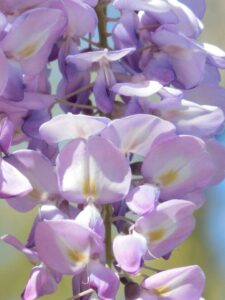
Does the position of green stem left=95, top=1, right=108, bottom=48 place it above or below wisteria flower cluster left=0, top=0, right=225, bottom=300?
above

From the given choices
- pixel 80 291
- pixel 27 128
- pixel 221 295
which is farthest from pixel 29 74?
pixel 221 295

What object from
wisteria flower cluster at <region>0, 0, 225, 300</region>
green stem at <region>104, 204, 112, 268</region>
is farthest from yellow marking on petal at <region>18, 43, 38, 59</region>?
green stem at <region>104, 204, 112, 268</region>

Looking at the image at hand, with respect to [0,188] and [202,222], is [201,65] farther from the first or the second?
[202,222]

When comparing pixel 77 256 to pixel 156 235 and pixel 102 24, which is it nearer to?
pixel 156 235

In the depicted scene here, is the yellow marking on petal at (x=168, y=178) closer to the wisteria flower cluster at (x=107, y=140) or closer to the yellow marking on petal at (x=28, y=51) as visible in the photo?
the wisteria flower cluster at (x=107, y=140)

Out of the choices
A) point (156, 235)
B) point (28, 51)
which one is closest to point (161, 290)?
point (156, 235)

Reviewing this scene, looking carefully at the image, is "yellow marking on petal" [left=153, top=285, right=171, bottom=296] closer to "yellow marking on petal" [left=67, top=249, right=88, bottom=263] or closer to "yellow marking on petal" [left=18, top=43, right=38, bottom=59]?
"yellow marking on petal" [left=67, top=249, right=88, bottom=263]
